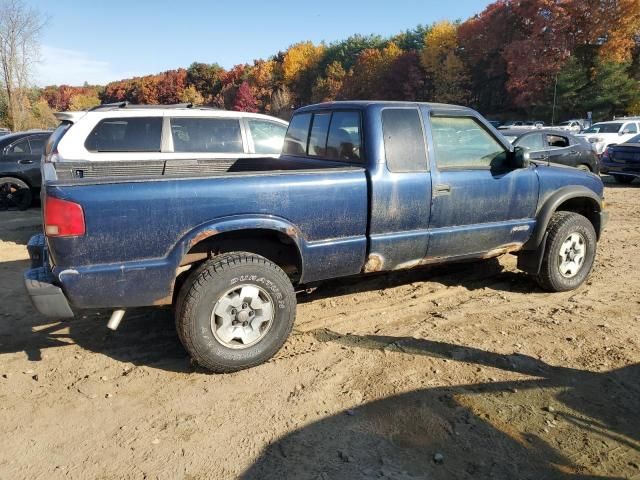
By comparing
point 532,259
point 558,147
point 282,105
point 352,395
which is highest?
point 282,105

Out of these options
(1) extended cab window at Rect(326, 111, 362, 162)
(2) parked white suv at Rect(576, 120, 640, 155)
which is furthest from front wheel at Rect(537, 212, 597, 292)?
(2) parked white suv at Rect(576, 120, 640, 155)

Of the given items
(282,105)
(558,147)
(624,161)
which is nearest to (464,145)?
(558,147)

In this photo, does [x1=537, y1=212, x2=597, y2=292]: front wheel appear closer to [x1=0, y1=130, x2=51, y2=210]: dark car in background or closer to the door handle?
the door handle

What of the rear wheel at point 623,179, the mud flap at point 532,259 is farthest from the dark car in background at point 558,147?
the mud flap at point 532,259

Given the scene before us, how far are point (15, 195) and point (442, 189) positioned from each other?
8951 millimetres

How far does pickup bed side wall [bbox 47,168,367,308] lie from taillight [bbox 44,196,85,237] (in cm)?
4

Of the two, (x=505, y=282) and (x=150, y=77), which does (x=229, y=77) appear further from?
(x=505, y=282)

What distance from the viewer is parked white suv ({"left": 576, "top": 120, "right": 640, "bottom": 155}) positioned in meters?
19.1

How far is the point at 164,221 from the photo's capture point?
3311mm

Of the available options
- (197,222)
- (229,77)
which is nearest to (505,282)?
(197,222)

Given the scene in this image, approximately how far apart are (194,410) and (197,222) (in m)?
1.18

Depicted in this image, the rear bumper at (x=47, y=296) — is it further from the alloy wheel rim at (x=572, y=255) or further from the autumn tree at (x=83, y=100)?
the autumn tree at (x=83, y=100)

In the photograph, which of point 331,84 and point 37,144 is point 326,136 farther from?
point 331,84

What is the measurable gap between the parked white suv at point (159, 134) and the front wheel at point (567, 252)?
3581mm
